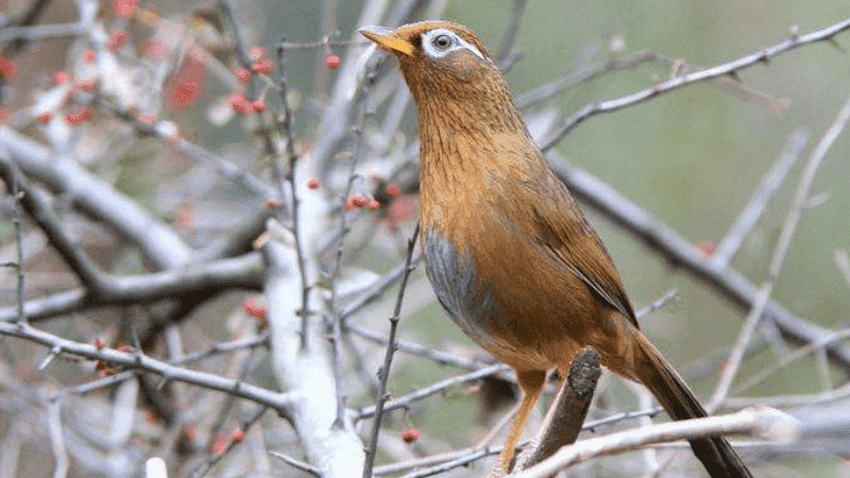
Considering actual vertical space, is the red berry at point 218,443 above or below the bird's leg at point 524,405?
above

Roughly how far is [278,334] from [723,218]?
17.3 ft

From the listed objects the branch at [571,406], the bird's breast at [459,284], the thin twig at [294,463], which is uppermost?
the bird's breast at [459,284]

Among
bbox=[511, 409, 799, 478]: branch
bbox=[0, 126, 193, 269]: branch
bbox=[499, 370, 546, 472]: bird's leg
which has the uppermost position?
bbox=[0, 126, 193, 269]: branch

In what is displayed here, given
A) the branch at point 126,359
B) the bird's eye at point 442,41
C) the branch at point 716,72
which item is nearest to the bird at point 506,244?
the bird's eye at point 442,41

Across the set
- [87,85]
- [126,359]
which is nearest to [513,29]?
[87,85]

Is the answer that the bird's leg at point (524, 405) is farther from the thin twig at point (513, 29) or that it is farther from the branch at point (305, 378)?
the thin twig at point (513, 29)

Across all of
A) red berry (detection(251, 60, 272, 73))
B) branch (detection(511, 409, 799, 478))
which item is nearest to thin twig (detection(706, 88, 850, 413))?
branch (detection(511, 409, 799, 478))

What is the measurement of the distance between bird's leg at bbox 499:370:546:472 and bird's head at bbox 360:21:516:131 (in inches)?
25.8

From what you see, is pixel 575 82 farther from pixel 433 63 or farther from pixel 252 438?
pixel 252 438

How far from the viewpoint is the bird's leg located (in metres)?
2.96

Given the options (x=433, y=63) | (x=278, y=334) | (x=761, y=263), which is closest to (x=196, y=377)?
(x=278, y=334)

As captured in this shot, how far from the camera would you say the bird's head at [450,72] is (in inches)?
116

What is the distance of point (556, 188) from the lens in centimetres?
293

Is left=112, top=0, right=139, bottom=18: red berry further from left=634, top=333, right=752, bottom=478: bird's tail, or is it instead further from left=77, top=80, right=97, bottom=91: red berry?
left=634, top=333, right=752, bottom=478: bird's tail
